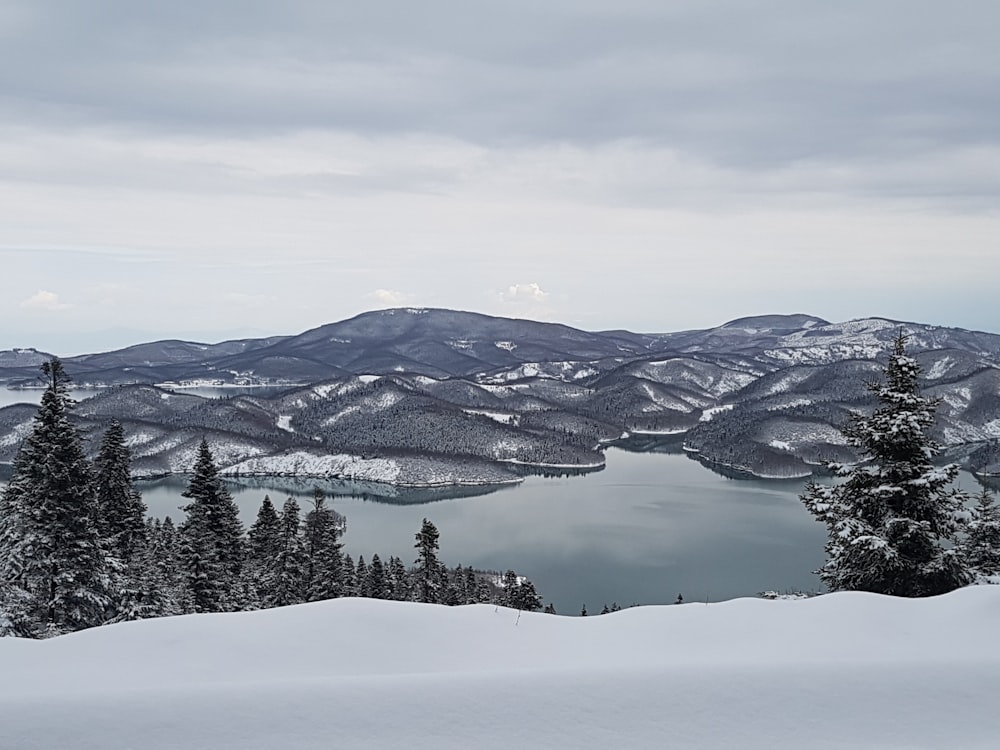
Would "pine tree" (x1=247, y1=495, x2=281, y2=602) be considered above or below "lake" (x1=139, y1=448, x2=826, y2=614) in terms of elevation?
above

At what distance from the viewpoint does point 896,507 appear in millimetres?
14602

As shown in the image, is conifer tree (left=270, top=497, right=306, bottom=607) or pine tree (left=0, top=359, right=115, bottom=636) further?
conifer tree (left=270, top=497, right=306, bottom=607)

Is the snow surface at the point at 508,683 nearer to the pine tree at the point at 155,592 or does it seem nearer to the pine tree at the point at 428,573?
the pine tree at the point at 155,592

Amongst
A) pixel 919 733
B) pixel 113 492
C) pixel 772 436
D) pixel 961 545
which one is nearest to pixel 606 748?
pixel 919 733

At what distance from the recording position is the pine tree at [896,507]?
45.1ft

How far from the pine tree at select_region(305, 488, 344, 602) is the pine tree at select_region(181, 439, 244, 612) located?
6187 millimetres

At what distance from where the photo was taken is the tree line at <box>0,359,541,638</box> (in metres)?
16.5

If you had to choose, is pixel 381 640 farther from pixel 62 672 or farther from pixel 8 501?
pixel 8 501

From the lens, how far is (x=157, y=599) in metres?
20.1

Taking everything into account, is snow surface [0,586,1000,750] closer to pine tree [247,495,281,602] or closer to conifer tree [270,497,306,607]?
conifer tree [270,497,306,607]

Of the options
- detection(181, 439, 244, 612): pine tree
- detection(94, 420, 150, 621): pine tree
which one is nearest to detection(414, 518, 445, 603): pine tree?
detection(181, 439, 244, 612): pine tree

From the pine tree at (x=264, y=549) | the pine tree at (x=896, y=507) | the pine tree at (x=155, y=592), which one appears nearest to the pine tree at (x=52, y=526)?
the pine tree at (x=155, y=592)

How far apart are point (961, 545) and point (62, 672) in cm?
1863

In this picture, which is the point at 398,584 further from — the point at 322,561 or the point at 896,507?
the point at 896,507
